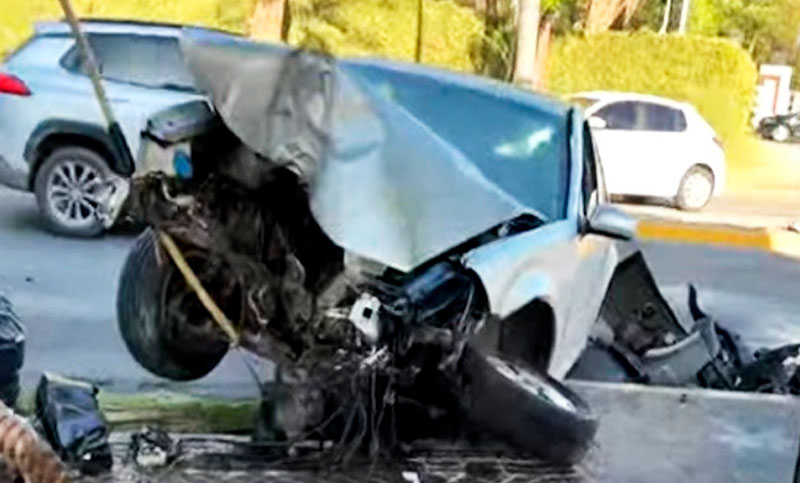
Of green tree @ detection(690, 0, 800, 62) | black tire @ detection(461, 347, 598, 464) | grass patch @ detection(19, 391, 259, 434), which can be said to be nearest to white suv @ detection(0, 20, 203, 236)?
grass patch @ detection(19, 391, 259, 434)

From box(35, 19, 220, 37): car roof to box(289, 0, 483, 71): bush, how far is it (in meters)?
1.19

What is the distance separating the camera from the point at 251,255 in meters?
5.05

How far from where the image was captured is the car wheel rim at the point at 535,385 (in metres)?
5.24

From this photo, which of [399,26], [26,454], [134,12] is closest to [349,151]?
[26,454]

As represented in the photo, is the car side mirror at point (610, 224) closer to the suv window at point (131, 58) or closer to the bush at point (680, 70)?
the suv window at point (131, 58)

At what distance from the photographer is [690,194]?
13.1 m

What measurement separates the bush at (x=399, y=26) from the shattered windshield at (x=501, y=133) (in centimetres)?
410

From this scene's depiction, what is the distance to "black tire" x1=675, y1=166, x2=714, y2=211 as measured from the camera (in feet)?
42.3

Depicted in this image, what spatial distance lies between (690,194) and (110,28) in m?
6.50

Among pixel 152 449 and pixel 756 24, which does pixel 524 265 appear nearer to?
pixel 152 449

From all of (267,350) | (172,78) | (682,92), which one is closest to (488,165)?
(267,350)

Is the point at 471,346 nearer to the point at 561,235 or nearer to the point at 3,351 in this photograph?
the point at 561,235

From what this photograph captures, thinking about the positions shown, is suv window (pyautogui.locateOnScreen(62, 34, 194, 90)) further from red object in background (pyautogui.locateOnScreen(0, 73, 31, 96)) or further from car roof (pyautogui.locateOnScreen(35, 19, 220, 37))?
red object in background (pyautogui.locateOnScreen(0, 73, 31, 96))

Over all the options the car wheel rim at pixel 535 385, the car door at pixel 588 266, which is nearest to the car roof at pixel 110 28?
the car door at pixel 588 266
